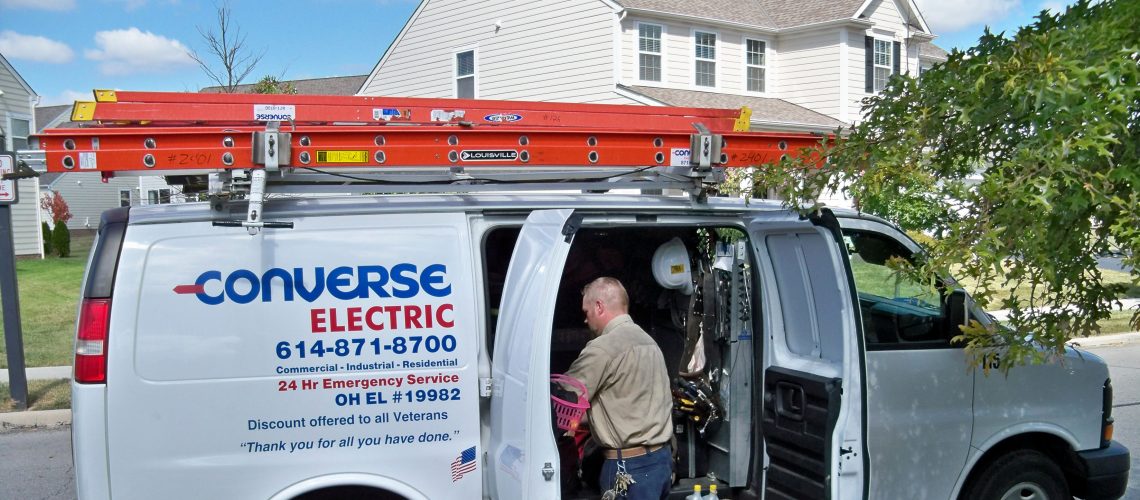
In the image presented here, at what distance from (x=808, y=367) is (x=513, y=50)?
19.6 m

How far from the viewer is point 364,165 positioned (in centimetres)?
383

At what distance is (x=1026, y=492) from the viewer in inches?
191

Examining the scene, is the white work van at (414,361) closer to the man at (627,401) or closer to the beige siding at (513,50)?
the man at (627,401)

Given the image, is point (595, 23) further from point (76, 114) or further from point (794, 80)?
point (76, 114)

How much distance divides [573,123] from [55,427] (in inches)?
253

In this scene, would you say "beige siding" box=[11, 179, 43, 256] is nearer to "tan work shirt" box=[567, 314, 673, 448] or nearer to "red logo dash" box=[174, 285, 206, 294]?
"red logo dash" box=[174, 285, 206, 294]

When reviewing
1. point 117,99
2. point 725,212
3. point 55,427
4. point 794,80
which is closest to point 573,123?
point 725,212

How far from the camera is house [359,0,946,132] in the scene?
69.1 ft

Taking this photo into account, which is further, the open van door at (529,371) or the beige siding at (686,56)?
the beige siding at (686,56)

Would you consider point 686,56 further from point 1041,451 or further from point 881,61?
point 1041,451

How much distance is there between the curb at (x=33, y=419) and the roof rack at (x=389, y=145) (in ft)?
18.1

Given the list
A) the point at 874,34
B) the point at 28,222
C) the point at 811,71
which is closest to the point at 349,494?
the point at 811,71

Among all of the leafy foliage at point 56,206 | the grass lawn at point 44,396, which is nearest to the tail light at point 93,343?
the grass lawn at point 44,396

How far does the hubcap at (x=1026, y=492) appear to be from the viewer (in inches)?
190
